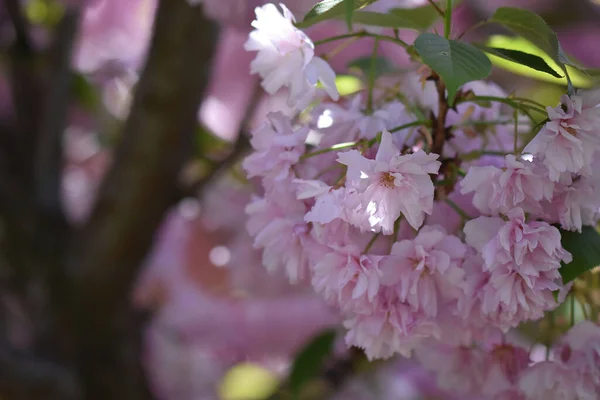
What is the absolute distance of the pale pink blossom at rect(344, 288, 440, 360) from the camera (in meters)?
0.34

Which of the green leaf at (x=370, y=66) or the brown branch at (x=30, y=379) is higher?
the green leaf at (x=370, y=66)

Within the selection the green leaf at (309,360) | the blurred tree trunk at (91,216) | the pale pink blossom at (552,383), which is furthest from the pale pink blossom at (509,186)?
the blurred tree trunk at (91,216)

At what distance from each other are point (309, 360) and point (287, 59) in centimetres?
35

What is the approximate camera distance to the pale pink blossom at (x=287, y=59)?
1.09ft

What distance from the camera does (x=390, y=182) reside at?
313mm

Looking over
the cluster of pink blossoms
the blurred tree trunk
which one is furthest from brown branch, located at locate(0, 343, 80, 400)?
the cluster of pink blossoms

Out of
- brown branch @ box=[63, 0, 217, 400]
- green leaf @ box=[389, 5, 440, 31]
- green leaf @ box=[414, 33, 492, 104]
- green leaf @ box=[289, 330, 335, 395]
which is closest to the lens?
green leaf @ box=[414, 33, 492, 104]

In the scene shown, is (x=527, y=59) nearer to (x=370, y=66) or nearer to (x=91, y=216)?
(x=370, y=66)

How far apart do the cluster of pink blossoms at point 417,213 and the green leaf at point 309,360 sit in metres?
0.24

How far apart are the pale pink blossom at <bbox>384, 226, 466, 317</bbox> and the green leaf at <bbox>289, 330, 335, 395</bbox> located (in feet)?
0.94

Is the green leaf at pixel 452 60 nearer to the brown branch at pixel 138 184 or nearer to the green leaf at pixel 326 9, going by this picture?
the green leaf at pixel 326 9

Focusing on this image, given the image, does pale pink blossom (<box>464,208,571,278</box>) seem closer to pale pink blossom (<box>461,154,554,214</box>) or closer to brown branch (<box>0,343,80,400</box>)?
pale pink blossom (<box>461,154,554,214</box>)

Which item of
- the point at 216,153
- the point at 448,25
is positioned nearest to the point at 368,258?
the point at 448,25

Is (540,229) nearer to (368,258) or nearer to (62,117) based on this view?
(368,258)
